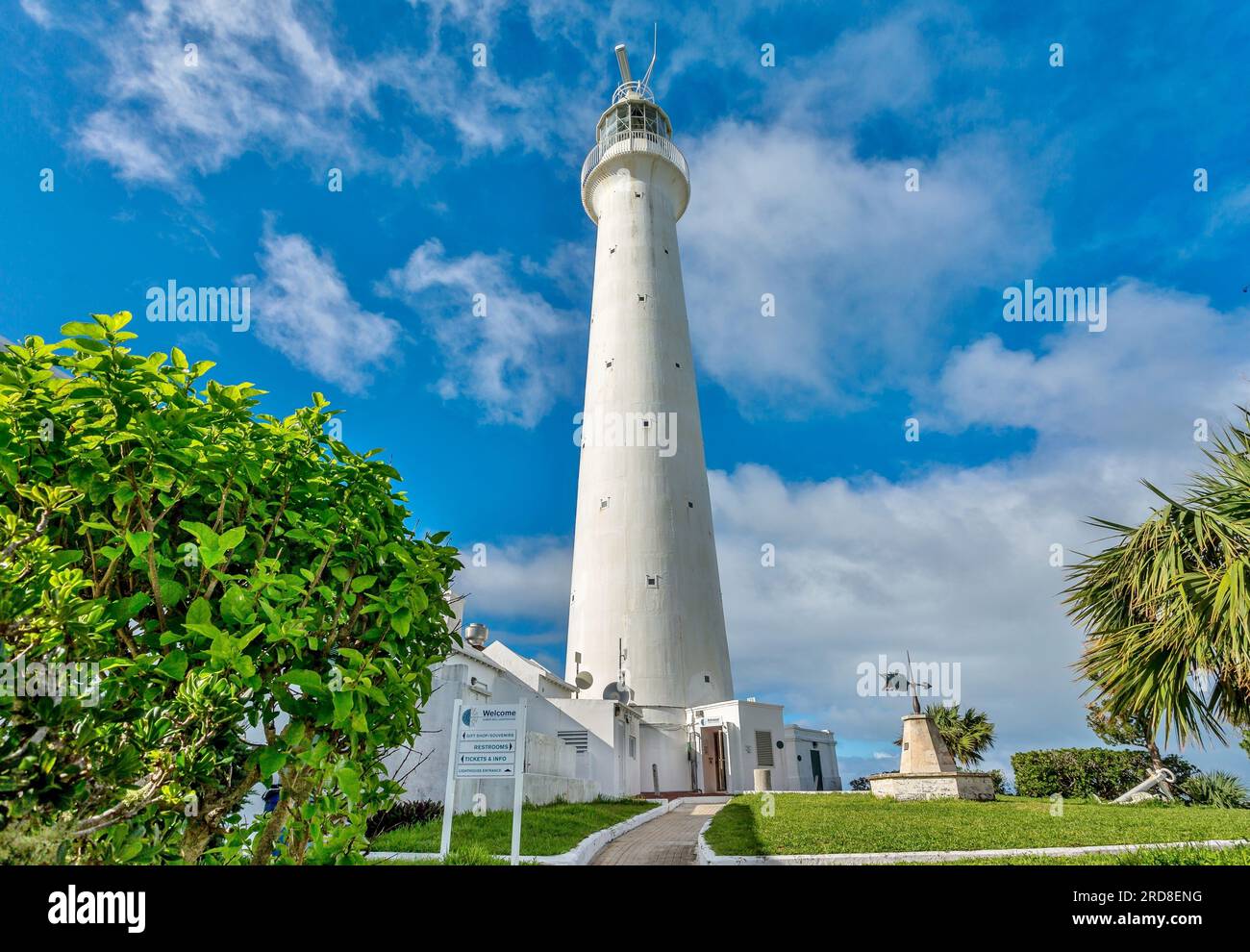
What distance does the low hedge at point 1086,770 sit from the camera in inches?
943

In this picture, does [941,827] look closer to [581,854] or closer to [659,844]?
[659,844]

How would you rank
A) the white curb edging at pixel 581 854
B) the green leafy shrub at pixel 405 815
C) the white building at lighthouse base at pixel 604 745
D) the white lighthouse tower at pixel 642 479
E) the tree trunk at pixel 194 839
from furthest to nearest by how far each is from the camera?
the white lighthouse tower at pixel 642 479
the white building at lighthouse base at pixel 604 745
the green leafy shrub at pixel 405 815
the white curb edging at pixel 581 854
the tree trunk at pixel 194 839

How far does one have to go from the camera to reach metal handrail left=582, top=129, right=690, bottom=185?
112 feet

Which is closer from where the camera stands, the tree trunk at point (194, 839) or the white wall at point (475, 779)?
the tree trunk at point (194, 839)

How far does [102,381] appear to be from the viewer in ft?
10.0

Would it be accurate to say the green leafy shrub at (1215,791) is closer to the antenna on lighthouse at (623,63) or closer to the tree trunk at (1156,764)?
the tree trunk at (1156,764)

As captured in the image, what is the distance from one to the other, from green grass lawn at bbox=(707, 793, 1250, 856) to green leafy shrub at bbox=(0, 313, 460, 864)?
7.29m

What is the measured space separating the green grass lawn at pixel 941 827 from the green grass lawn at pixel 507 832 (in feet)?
7.56

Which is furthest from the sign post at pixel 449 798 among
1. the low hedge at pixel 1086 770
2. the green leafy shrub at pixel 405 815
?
the low hedge at pixel 1086 770

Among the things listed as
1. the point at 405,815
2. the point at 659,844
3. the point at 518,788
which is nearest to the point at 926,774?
the point at 659,844

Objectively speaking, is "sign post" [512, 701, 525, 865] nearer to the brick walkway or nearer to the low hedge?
the brick walkway

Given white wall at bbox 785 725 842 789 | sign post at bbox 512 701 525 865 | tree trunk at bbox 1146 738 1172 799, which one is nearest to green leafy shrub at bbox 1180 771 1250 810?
tree trunk at bbox 1146 738 1172 799
